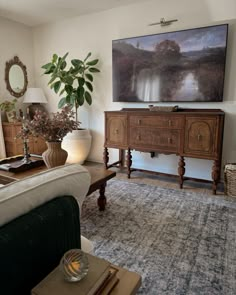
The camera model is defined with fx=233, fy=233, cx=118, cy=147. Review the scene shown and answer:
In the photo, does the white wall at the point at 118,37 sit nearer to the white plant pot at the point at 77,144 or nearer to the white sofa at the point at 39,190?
the white plant pot at the point at 77,144

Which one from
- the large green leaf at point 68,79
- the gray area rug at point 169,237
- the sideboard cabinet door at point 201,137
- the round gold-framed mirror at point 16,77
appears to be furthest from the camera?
the round gold-framed mirror at point 16,77

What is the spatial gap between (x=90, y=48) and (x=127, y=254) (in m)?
3.31

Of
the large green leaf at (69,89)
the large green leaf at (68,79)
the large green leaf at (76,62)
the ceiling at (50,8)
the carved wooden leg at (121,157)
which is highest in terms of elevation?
the ceiling at (50,8)

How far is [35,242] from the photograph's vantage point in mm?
709

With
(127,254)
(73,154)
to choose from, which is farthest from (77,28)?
(127,254)

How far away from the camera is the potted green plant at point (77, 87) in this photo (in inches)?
146

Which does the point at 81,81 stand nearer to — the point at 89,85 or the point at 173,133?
the point at 89,85

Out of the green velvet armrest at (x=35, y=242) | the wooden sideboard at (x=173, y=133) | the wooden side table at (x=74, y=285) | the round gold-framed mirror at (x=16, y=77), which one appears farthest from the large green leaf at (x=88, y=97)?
the wooden side table at (x=74, y=285)

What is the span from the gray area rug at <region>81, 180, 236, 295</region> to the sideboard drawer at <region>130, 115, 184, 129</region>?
2.74 ft

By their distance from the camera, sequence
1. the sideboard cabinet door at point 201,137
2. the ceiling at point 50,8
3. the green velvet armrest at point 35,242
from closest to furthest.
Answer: the green velvet armrest at point 35,242
the sideboard cabinet door at point 201,137
the ceiling at point 50,8

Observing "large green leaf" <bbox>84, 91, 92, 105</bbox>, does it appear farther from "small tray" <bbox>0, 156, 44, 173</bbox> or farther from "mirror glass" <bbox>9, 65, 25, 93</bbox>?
"small tray" <bbox>0, 156, 44, 173</bbox>

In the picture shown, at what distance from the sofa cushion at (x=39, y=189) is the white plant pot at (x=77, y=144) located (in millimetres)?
2840

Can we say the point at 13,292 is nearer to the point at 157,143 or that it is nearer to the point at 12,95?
the point at 157,143

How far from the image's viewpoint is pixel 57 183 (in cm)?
88
